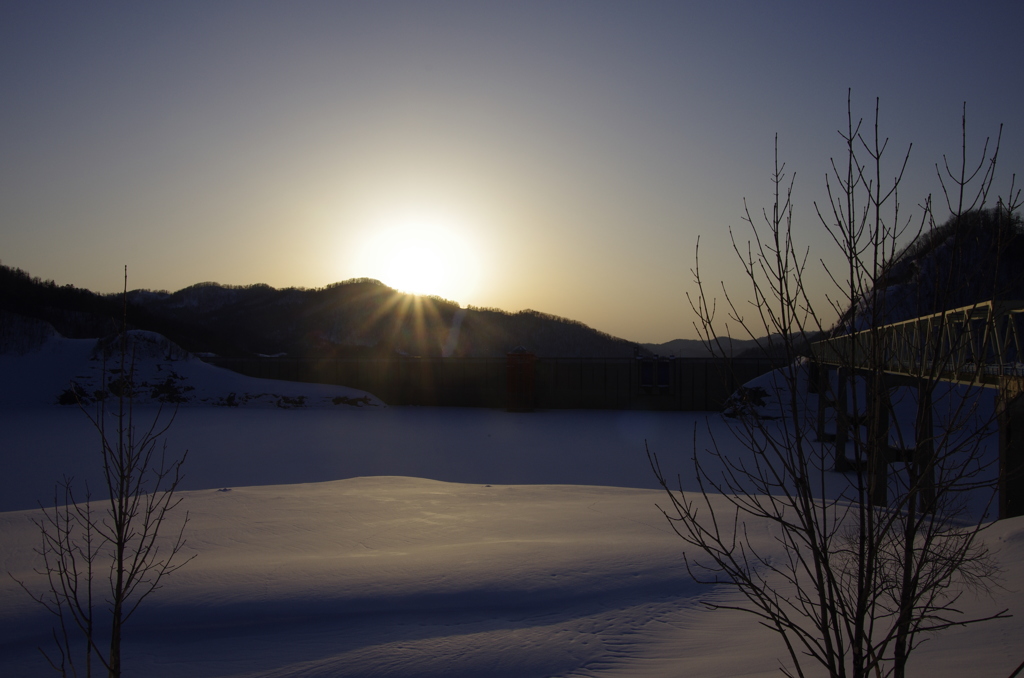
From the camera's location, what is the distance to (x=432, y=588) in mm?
5922

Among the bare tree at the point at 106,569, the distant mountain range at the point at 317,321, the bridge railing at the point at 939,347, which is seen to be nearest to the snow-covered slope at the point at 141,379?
the distant mountain range at the point at 317,321

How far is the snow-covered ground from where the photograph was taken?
4629 millimetres

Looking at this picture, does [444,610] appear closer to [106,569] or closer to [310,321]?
[106,569]

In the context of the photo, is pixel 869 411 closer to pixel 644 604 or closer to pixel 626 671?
pixel 626 671

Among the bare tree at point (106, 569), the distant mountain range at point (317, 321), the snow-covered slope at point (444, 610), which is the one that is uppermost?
the distant mountain range at point (317, 321)

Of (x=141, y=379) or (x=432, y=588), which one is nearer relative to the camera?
(x=432, y=588)

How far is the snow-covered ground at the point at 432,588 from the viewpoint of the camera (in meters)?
4.63

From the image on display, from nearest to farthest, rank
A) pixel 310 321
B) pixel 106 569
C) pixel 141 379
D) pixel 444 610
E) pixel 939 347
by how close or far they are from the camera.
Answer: pixel 939 347
pixel 444 610
pixel 106 569
pixel 141 379
pixel 310 321

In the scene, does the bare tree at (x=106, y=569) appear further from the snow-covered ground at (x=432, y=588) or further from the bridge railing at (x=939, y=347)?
the bridge railing at (x=939, y=347)

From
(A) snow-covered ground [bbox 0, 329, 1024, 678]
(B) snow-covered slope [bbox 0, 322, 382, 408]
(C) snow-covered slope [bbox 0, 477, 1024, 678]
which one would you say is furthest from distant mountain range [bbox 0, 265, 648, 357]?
(C) snow-covered slope [bbox 0, 477, 1024, 678]

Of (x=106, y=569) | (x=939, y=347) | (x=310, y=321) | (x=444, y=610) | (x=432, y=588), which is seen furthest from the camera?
(x=310, y=321)

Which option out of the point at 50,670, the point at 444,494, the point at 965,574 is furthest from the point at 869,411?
the point at 444,494

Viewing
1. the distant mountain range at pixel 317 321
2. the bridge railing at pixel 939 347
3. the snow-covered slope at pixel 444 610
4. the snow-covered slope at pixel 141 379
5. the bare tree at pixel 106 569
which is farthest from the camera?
the distant mountain range at pixel 317 321

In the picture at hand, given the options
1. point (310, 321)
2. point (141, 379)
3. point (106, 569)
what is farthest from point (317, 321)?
point (106, 569)
